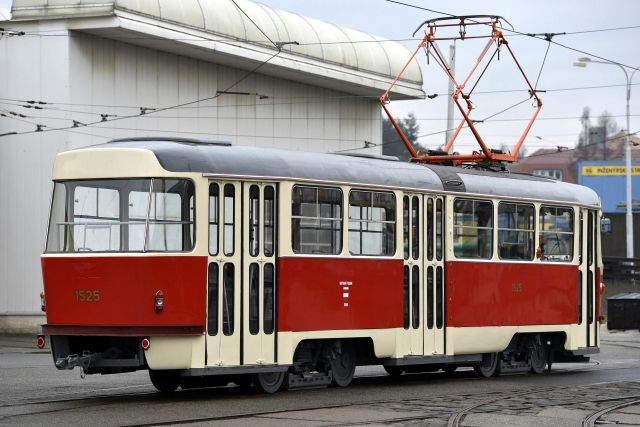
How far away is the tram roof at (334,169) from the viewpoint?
1577 cm

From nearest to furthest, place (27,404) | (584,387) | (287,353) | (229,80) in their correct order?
(27,404), (287,353), (584,387), (229,80)

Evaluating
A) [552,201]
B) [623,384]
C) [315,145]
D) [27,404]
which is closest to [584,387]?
[623,384]

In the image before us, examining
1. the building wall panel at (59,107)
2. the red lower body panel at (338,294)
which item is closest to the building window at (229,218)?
the red lower body panel at (338,294)

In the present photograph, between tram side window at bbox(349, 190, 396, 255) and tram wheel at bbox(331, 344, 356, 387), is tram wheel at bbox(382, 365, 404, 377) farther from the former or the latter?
tram side window at bbox(349, 190, 396, 255)

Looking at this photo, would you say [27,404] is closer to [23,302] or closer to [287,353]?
[287,353]

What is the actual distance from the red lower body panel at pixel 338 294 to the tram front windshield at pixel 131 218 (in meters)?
1.46

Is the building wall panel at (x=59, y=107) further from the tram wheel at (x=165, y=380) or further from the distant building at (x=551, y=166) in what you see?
the distant building at (x=551, y=166)

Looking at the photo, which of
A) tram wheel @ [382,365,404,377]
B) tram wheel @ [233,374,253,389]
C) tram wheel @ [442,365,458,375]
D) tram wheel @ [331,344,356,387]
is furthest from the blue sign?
tram wheel @ [233,374,253,389]

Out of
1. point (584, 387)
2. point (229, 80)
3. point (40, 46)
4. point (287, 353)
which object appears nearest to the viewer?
point (287, 353)

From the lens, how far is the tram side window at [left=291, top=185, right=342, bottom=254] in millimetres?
16642

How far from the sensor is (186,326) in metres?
15.3

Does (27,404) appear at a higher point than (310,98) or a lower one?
lower

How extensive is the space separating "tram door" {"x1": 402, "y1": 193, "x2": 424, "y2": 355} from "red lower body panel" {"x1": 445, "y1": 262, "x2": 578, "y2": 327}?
0.63 m

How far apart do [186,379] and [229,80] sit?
758 inches
